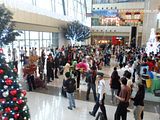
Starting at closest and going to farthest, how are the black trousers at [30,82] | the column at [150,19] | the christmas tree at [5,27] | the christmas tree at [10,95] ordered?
the christmas tree at [10,95] → the black trousers at [30,82] → the christmas tree at [5,27] → the column at [150,19]

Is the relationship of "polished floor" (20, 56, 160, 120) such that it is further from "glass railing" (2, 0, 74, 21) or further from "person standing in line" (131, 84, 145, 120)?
"glass railing" (2, 0, 74, 21)

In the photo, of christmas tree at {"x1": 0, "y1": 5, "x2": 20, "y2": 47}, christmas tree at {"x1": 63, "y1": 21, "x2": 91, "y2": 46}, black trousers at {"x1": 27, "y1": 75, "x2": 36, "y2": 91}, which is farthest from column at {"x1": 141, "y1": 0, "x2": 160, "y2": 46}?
black trousers at {"x1": 27, "y1": 75, "x2": 36, "y2": 91}

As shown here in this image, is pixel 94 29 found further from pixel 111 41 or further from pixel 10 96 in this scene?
pixel 10 96

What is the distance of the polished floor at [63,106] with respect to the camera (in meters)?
6.00

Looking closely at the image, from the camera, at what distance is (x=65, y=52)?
1368cm

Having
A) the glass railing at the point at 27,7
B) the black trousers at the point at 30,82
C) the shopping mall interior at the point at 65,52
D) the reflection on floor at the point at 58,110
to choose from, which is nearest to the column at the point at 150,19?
the shopping mall interior at the point at 65,52

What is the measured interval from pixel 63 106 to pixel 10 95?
3129 millimetres

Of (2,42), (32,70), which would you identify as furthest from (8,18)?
(32,70)

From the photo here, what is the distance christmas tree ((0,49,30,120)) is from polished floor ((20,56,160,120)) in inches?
75.2

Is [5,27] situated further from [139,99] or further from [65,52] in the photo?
[139,99]

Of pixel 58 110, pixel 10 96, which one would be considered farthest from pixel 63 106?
pixel 10 96

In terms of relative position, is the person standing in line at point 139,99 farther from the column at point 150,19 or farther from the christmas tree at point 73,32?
the column at point 150,19

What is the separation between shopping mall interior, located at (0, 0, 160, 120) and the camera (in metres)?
6.49

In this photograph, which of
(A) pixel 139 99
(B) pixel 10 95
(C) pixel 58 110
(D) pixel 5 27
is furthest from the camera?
(D) pixel 5 27
